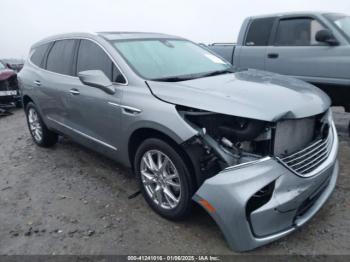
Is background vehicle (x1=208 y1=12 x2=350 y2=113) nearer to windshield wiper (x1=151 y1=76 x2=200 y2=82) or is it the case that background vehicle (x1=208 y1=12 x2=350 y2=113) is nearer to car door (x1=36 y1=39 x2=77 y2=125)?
windshield wiper (x1=151 y1=76 x2=200 y2=82)

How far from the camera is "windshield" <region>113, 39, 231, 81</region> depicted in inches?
125

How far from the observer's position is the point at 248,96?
2.50 metres

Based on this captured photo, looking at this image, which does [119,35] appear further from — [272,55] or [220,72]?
[272,55]

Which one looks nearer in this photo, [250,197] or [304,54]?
[250,197]

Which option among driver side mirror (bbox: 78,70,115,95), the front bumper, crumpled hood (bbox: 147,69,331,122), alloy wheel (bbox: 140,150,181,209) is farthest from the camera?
driver side mirror (bbox: 78,70,115,95)

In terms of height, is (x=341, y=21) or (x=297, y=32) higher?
(x=341, y=21)

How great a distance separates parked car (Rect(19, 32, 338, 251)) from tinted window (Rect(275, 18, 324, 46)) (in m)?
1.91

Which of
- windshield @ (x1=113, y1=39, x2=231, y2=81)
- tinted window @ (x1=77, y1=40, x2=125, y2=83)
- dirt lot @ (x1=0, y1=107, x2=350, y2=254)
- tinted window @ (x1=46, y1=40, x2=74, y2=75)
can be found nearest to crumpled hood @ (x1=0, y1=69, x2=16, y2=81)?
tinted window @ (x1=46, y1=40, x2=74, y2=75)

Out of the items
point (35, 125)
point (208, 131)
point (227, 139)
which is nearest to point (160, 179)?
point (208, 131)

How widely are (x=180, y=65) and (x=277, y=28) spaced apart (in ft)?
8.98

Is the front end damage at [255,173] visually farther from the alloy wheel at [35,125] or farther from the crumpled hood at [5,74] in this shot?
the crumpled hood at [5,74]

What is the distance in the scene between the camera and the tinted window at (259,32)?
546cm

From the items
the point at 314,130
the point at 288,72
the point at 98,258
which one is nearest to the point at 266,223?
the point at 314,130

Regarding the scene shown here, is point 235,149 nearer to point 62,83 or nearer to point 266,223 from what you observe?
point 266,223
